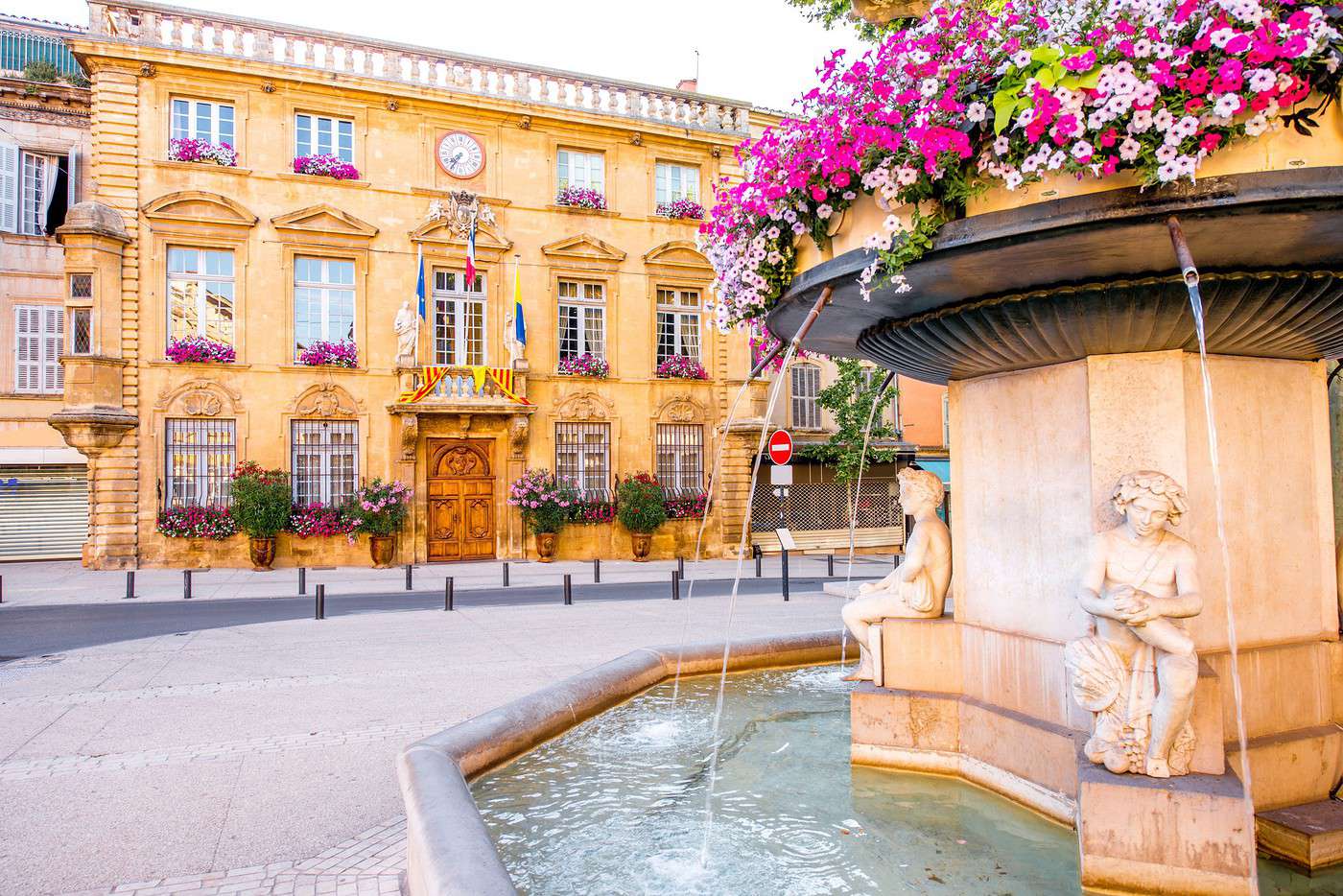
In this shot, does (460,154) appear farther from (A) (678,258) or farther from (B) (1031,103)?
(B) (1031,103)

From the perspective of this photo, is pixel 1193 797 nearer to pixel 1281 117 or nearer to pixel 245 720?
pixel 1281 117

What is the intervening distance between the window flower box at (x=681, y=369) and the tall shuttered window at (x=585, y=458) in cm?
224

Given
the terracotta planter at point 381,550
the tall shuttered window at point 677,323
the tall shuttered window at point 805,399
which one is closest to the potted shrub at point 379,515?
the terracotta planter at point 381,550

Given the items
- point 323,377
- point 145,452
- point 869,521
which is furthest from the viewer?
point 869,521

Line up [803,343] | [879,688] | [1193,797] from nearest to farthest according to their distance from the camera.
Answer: [1193,797]
[879,688]
[803,343]

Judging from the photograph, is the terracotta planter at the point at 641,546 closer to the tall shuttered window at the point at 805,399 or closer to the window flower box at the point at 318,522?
the window flower box at the point at 318,522

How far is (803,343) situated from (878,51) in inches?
71.5

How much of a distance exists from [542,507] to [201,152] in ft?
37.1

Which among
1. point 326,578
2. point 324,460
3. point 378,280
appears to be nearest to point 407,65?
point 378,280

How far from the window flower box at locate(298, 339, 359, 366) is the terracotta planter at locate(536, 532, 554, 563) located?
611 centimetres

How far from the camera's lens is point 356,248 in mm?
21062

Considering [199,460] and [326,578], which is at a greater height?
[199,460]

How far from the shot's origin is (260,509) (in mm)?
18922

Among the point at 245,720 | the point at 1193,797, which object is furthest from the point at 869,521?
the point at 1193,797
